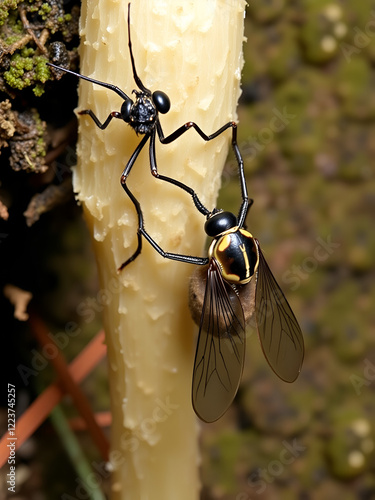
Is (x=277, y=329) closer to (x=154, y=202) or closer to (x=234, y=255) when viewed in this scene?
(x=234, y=255)

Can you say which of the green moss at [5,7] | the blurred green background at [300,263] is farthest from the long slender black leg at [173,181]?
the blurred green background at [300,263]

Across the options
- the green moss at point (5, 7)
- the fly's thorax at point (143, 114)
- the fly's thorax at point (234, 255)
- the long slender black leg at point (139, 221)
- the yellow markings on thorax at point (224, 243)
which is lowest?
the fly's thorax at point (234, 255)

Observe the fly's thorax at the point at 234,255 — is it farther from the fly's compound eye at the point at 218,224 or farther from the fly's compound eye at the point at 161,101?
the fly's compound eye at the point at 161,101

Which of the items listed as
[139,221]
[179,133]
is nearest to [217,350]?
[139,221]

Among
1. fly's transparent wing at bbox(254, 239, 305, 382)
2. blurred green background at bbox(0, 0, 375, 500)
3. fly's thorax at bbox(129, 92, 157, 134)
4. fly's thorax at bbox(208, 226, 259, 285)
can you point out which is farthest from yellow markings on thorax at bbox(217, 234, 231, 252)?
blurred green background at bbox(0, 0, 375, 500)

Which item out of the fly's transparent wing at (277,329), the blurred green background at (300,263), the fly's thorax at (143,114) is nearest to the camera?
the fly's thorax at (143,114)

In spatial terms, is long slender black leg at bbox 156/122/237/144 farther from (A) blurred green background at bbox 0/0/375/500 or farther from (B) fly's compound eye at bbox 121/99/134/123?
(A) blurred green background at bbox 0/0/375/500

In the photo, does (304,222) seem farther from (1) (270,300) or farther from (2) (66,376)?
(2) (66,376)
